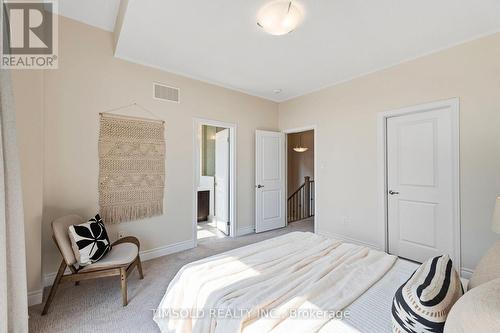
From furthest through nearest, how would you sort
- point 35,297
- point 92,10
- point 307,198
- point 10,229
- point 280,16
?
point 307,198, point 92,10, point 35,297, point 280,16, point 10,229

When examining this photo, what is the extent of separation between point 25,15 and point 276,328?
3298 mm

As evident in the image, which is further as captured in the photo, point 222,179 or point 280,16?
point 222,179

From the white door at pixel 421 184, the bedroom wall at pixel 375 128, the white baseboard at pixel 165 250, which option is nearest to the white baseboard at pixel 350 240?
the bedroom wall at pixel 375 128

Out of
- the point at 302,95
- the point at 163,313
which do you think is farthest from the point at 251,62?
the point at 163,313

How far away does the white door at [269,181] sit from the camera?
4285 mm

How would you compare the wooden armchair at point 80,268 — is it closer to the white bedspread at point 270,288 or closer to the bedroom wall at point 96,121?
the bedroom wall at point 96,121

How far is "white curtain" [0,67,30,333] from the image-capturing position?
1409mm

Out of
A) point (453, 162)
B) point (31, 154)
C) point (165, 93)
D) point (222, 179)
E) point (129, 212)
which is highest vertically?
point (165, 93)

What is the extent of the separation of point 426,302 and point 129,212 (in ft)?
10.0

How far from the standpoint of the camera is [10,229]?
1.50 metres

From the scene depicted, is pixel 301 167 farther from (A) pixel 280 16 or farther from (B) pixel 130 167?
(A) pixel 280 16

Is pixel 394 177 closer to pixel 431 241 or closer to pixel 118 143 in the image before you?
pixel 431 241

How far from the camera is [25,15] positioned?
2.10 meters

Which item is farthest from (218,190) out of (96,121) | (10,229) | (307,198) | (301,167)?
(301,167)
